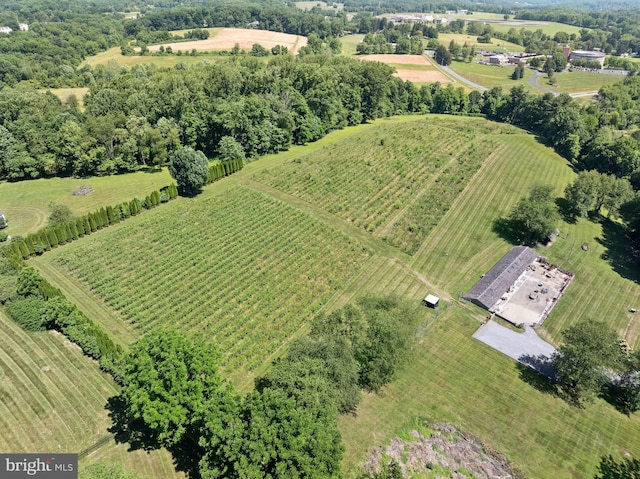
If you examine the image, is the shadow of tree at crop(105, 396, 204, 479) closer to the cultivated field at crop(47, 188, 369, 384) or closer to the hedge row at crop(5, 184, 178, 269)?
the cultivated field at crop(47, 188, 369, 384)

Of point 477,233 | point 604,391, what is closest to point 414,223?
point 477,233

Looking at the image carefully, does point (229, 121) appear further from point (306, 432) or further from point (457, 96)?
point (457, 96)

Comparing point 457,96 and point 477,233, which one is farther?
point 457,96

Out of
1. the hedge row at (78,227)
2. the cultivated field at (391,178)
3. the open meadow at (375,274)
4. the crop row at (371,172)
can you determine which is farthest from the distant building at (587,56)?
the hedge row at (78,227)

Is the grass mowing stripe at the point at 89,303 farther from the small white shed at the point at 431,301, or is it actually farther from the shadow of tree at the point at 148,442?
the small white shed at the point at 431,301

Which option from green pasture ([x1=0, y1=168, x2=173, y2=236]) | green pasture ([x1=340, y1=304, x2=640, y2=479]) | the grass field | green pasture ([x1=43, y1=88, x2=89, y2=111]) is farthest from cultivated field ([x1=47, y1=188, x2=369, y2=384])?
the grass field
